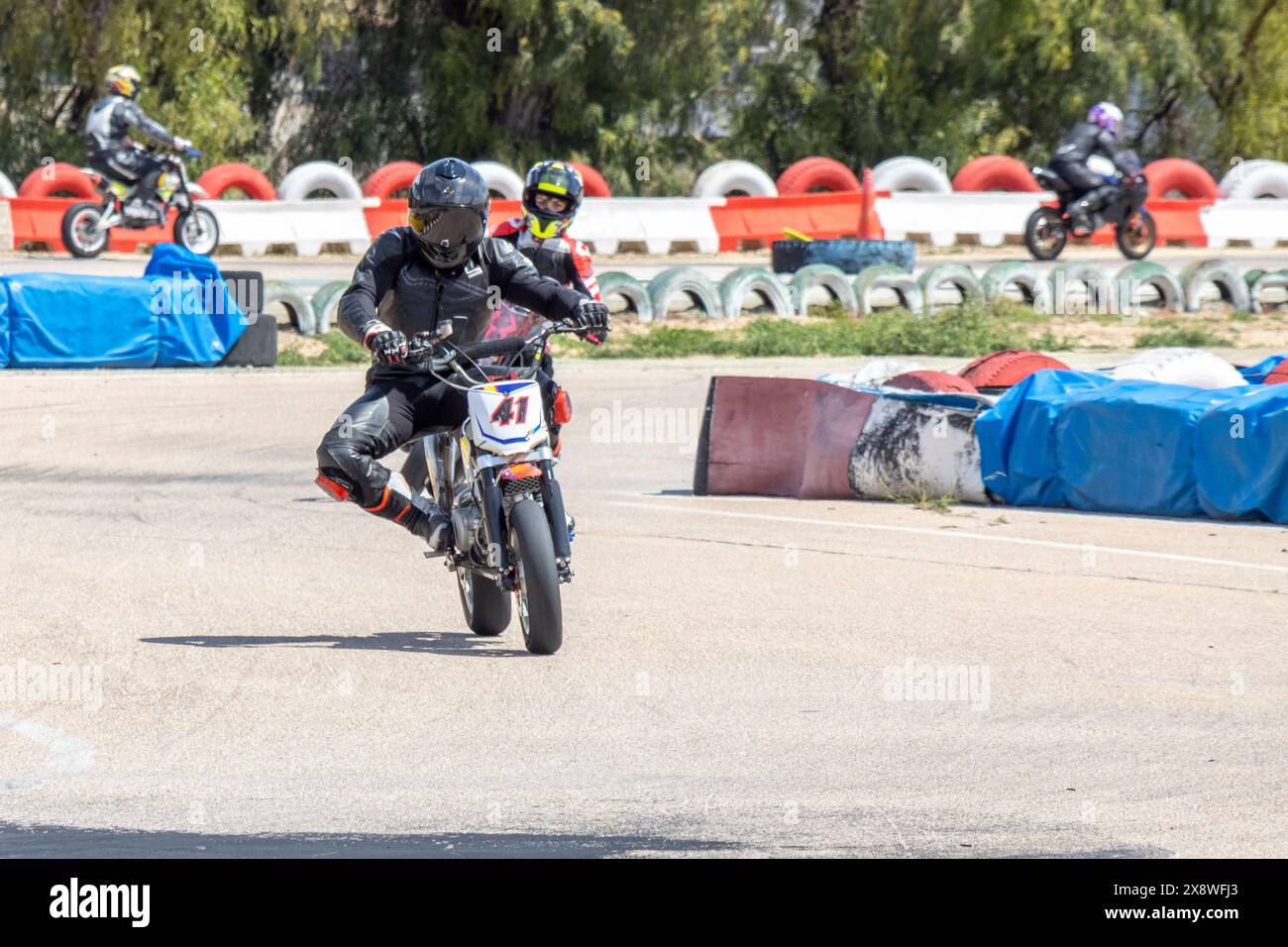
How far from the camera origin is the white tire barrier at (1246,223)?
1172 inches

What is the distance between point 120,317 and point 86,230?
263 inches

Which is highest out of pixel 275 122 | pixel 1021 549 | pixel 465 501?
pixel 275 122

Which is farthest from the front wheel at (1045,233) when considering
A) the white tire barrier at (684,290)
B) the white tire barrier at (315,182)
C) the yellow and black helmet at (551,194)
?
the yellow and black helmet at (551,194)

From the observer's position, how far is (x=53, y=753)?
566 centimetres

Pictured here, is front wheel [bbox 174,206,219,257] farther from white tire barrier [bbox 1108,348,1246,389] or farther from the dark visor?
the dark visor

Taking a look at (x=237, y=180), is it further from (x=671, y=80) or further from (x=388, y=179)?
(x=671, y=80)

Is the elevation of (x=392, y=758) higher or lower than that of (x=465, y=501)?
lower

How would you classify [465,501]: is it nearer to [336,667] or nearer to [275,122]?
[336,667]

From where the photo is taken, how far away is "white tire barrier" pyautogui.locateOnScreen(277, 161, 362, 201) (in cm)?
2742

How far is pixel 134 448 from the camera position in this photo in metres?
12.9

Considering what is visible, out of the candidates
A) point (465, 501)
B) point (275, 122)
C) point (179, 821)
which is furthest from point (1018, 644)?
point (275, 122)

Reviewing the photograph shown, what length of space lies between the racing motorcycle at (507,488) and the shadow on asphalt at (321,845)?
206 cm

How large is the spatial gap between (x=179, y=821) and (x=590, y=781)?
1.11 m

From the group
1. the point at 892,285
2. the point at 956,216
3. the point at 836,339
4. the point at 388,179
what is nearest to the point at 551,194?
the point at 836,339
